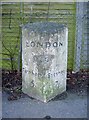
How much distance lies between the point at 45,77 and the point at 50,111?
736 millimetres

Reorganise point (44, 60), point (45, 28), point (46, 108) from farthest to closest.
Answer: point (45, 28) → point (44, 60) → point (46, 108)

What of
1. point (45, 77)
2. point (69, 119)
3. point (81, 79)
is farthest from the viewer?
point (81, 79)

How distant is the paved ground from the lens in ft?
20.5

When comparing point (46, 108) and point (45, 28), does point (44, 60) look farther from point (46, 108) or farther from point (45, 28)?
point (46, 108)

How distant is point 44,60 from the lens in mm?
6672

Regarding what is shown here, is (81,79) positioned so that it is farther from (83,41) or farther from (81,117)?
(81,117)

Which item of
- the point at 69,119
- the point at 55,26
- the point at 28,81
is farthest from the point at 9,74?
the point at 69,119

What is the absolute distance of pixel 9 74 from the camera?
815cm

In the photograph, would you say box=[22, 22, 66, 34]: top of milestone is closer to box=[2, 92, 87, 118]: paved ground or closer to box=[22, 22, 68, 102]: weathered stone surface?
box=[22, 22, 68, 102]: weathered stone surface

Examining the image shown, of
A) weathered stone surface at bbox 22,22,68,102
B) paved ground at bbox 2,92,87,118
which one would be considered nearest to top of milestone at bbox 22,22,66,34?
weathered stone surface at bbox 22,22,68,102

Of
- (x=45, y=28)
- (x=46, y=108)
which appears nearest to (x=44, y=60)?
(x=45, y=28)

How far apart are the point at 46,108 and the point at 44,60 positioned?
3.12ft

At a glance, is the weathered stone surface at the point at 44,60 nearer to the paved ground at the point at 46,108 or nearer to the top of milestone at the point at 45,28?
the top of milestone at the point at 45,28

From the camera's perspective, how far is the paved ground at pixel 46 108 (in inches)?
246
